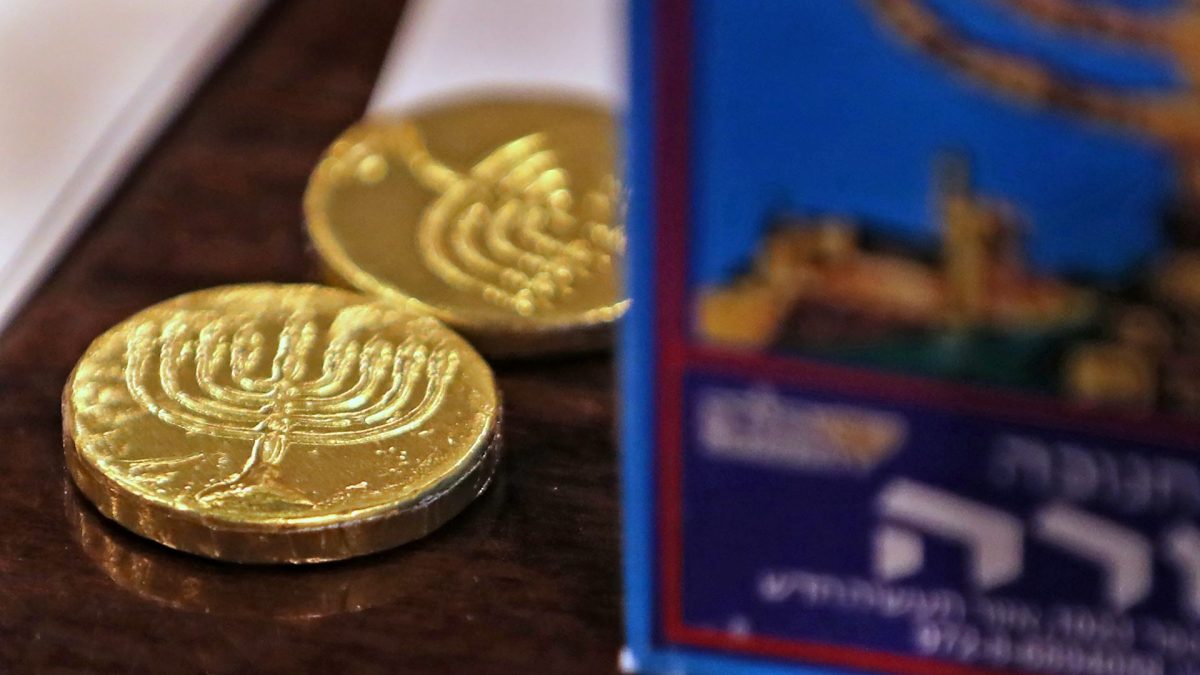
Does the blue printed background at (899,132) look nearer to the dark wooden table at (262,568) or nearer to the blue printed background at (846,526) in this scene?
the blue printed background at (846,526)

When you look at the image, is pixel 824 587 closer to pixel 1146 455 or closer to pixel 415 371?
pixel 1146 455

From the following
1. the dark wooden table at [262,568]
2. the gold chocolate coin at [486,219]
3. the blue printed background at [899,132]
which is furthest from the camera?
the gold chocolate coin at [486,219]

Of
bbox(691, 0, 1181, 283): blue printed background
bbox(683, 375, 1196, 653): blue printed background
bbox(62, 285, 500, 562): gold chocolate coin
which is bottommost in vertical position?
bbox(62, 285, 500, 562): gold chocolate coin

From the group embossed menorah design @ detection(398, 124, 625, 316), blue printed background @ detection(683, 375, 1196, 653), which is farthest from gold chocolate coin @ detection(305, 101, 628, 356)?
blue printed background @ detection(683, 375, 1196, 653)

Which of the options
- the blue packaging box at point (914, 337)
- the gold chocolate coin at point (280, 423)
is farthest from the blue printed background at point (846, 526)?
the gold chocolate coin at point (280, 423)

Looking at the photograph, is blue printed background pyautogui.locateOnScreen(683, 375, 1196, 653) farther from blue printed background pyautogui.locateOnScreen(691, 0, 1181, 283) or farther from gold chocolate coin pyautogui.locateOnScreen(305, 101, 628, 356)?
gold chocolate coin pyautogui.locateOnScreen(305, 101, 628, 356)

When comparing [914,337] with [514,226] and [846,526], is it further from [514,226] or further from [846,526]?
[514,226]
